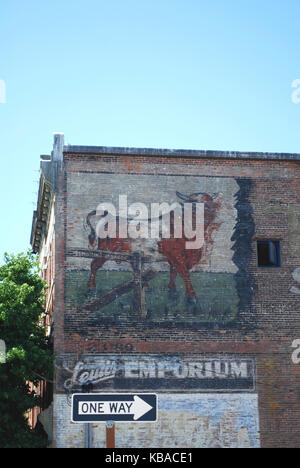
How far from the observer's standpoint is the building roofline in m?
23.9

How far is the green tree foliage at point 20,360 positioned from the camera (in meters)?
21.4

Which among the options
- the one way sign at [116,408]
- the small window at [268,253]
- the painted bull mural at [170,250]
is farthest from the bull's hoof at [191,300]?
the one way sign at [116,408]

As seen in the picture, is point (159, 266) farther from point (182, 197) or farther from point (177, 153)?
point (177, 153)

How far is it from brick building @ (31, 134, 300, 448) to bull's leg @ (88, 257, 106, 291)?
0.03 m

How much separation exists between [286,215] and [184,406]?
7.67 meters

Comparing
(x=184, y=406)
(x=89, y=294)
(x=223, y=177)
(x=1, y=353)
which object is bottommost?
(x=184, y=406)

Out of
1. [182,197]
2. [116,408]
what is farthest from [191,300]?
[116,408]

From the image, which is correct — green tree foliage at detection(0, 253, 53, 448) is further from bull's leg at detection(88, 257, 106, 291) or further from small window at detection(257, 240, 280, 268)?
small window at detection(257, 240, 280, 268)

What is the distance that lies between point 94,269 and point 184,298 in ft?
10.6

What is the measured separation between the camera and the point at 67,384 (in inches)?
863

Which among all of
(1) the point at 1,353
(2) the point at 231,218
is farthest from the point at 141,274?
(1) the point at 1,353
